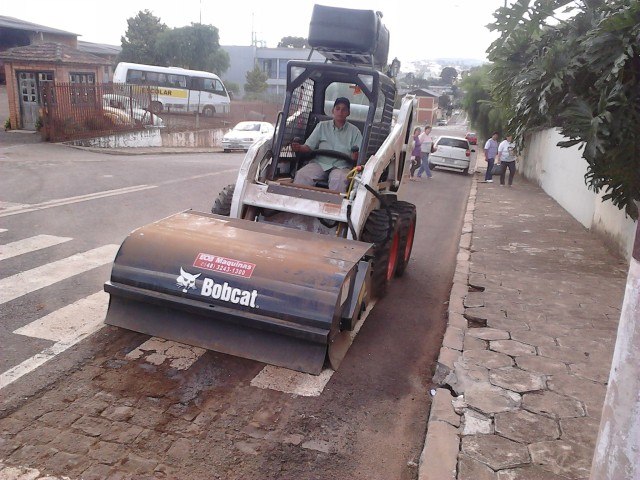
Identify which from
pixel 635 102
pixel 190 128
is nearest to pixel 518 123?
pixel 635 102

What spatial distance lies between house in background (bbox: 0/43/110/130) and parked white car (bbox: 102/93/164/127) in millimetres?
1337

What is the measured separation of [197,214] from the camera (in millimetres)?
5930

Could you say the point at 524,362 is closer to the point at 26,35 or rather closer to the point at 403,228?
the point at 403,228

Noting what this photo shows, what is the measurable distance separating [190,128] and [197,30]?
24559 mm

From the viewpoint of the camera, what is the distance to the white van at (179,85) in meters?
35.8

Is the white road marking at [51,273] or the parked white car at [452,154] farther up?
the parked white car at [452,154]

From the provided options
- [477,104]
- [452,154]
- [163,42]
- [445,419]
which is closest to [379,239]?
[445,419]

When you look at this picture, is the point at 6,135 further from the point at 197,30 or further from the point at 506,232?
the point at 197,30

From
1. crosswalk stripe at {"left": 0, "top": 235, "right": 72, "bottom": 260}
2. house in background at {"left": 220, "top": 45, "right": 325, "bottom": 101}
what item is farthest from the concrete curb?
house in background at {"left": 220, "top": 45, "right": 325, "bottom": 101}

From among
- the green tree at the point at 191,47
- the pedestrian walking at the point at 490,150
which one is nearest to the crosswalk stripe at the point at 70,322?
the pedestrian walking at the point at 490,150

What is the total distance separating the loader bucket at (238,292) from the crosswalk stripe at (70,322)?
45 cm

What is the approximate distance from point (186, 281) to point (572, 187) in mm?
11941

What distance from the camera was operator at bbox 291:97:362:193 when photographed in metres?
6.95

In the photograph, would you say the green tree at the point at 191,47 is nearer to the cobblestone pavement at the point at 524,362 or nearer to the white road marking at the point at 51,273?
the cobblestone pavement at the point at 524,362
